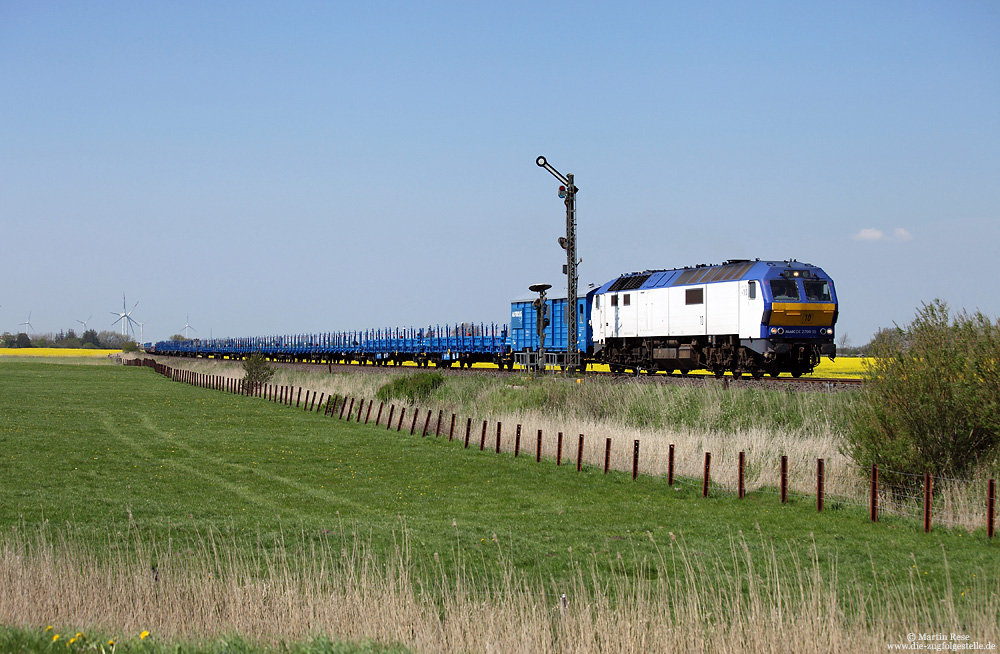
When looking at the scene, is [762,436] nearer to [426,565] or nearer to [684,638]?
[426,565]

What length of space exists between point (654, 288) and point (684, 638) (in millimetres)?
29562

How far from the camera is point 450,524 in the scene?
48.7 feet

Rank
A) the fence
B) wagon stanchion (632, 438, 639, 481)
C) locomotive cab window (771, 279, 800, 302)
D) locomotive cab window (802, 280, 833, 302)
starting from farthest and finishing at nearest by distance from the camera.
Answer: locomotive cab window (802, 280, 833, 302) → locomotive cab window (771, 279, 800, 302) → wagon stanchion (632, 438, 639, 481) → the fence

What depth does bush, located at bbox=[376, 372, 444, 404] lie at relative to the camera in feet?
119

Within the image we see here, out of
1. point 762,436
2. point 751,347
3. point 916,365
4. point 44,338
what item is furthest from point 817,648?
point 44,338

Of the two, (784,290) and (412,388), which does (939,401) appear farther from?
(412,388)

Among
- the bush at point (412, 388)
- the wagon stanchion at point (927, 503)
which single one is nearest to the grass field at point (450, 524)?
the wagon stanchion at point (927, 503)

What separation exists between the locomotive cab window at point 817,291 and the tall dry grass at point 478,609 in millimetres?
22376

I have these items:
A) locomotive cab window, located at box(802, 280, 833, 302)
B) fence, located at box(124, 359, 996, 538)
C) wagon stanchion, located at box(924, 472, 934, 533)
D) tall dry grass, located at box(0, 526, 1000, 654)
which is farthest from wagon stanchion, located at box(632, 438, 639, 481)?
locomotive cab window, located at box(802, 280, 833, 302)

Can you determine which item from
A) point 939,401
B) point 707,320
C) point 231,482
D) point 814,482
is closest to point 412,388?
point 707,320

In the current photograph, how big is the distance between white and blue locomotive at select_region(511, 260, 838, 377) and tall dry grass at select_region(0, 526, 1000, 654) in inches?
841

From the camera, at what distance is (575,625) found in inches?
368

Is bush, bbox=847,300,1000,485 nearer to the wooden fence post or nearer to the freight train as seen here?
the wooden fence post

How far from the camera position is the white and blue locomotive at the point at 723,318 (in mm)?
32344
